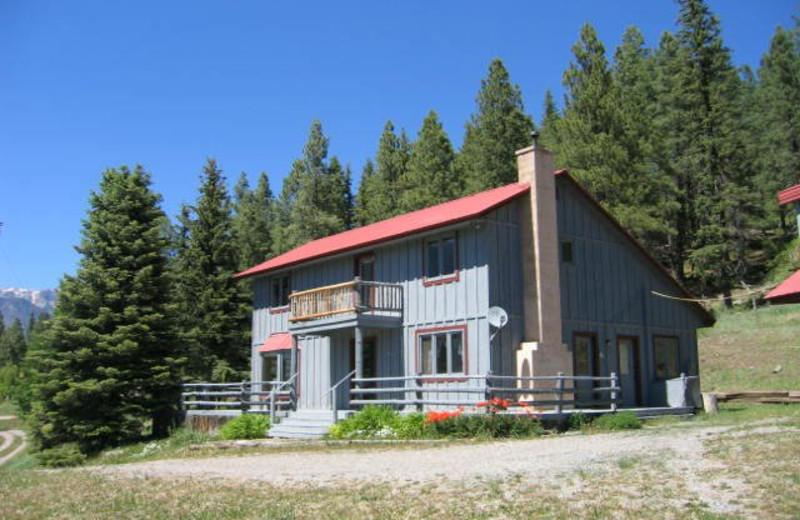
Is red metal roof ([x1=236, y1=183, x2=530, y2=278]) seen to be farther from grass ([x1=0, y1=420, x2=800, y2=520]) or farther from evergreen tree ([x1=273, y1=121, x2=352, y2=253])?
evergreen tree ([x1=273, y1=121, x2=352, y2=253])

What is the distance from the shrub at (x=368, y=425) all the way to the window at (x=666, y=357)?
36.5 feet

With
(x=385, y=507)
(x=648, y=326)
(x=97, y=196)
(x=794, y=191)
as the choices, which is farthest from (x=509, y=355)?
(x=97, y=196)

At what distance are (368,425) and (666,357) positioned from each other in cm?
1254

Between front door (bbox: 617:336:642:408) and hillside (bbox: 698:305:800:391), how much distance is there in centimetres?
596

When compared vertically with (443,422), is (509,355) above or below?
above

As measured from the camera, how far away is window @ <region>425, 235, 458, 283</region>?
75.7 ft

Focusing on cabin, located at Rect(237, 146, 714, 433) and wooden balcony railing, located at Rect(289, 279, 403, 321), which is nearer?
cabin, located at Rect(237, 146, 714, 433)

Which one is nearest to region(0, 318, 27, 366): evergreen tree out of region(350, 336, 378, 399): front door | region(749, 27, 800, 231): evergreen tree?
region(749, 27, 800, 231): evergreen tree

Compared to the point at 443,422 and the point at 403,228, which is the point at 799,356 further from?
the point at 443,422

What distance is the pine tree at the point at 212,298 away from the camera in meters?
39.1

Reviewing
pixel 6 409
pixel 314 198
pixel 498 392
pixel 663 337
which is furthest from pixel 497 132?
pixel 6 409

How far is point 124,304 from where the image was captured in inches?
1115

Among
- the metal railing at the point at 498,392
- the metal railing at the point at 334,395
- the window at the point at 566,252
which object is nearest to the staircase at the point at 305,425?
the metal railing at the point at 334,395

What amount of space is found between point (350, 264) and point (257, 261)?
102 ft
